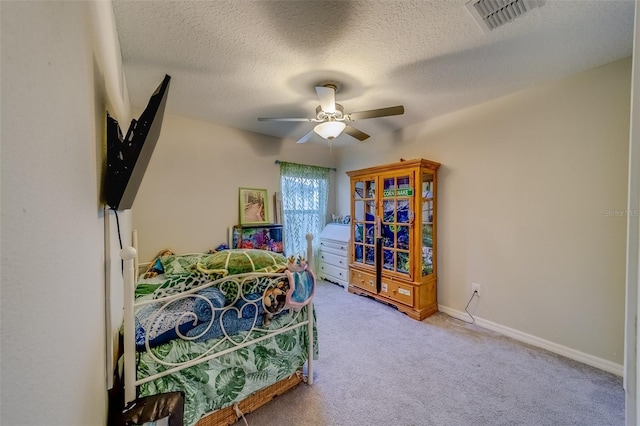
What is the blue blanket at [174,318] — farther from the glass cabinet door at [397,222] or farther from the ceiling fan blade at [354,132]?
the glass cabinet door at [397,222]

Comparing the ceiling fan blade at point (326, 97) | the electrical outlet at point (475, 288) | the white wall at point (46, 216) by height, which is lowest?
the electrical outlet at point (475, 288)

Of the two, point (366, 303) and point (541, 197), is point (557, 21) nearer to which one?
point (541, 197)

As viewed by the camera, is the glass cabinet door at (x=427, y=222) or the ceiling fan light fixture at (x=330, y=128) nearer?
the ceiling fan light fixture at (x=330, y=128)

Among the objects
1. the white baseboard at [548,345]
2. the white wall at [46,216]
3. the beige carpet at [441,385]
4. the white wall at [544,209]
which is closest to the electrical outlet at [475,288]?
the white wall at [544,209]

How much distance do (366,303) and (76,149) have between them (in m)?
3.21

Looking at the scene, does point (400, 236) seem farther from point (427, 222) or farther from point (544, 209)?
point (544, 209)

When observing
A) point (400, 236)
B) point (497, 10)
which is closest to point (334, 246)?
point (400, 236)

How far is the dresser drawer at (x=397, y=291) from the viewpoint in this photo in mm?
2857

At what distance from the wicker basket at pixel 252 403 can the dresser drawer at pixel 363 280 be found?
1.77m

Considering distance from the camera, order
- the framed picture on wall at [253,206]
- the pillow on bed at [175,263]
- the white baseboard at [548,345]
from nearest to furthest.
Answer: the white baseboard at [548,345] < the pillow on bed at [175,263] < the framed picture on wall at [253,206]

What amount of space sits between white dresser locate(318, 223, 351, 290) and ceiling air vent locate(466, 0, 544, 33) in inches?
112

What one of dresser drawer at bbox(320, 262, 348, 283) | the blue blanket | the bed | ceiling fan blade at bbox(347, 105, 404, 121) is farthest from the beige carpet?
ceiling fan blade at bbox(347, 105, 404, 121)

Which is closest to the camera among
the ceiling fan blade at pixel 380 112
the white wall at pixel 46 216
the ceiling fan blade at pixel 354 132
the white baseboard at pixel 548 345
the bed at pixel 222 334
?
the white wall at pixel 46 216

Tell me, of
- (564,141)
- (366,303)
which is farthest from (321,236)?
(564,141)
